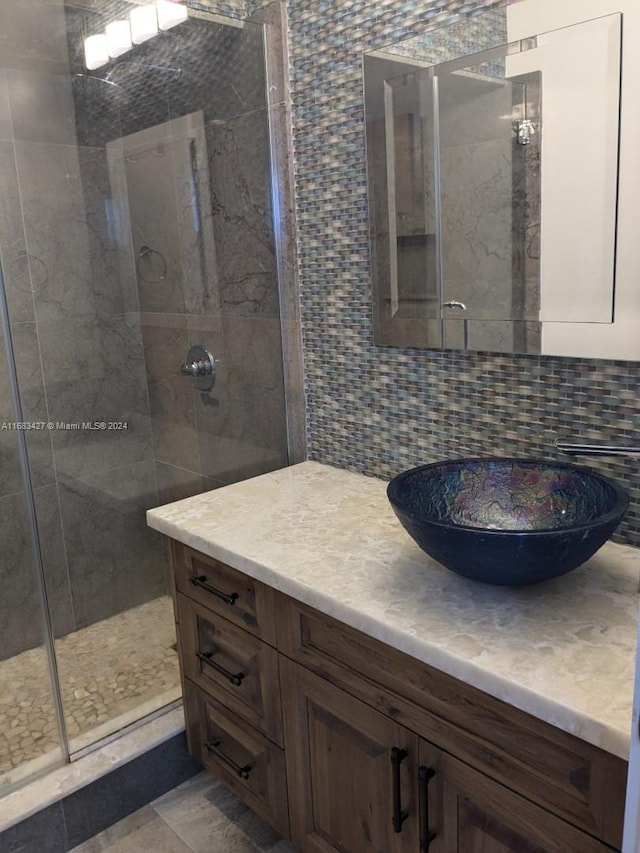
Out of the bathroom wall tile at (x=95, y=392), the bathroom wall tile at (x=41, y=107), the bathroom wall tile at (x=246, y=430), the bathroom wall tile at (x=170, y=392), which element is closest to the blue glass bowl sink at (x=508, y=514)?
the bathroom wall tile at (x=246, y=430)

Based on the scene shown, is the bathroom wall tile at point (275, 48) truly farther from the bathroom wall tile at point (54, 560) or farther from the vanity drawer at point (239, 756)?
the vanity drawer at point (239, 756)

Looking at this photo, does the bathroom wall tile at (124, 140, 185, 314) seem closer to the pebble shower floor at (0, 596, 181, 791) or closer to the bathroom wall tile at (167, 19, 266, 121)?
the bathroom wall tile at (167, 19, 266, 121)

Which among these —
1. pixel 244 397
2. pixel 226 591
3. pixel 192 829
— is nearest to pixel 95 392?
pixel 244 397

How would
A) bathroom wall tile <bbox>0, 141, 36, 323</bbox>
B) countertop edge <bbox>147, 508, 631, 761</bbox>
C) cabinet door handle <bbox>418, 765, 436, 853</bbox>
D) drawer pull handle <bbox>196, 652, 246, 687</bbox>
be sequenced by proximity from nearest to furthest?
countertop edge <bbox>147, 508, 631, 761</bbox>, cabinet door handle <bbox>418, 765, 436, 853</bbox>, drawer pull handle <bbox>196, 652, 246, 687</bbox>, bathroom wall tile <bbox>0, 141, 36, 323</bbox>

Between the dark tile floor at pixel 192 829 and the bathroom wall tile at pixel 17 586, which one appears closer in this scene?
the dark tile floor at pixel 192 829

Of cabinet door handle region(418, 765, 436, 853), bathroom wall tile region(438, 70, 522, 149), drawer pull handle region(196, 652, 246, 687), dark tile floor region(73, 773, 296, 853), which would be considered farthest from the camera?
dark tile floor region(73, 773, 296, 853)

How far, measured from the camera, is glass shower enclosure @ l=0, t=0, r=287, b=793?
204 cm

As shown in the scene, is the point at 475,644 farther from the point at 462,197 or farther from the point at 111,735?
the point at 111,735

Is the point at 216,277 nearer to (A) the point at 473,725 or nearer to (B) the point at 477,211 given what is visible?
(B) the point at 477,211

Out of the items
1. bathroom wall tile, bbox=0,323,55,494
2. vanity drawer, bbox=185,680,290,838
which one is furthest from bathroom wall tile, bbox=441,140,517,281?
bathroom wall tile, bbox=0,323,55,494

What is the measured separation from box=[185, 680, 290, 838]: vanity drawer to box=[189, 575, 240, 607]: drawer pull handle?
0.31 metres

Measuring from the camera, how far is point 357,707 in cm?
133

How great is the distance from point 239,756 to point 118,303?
1.37 m

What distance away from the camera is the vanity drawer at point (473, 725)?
3.17 ft
